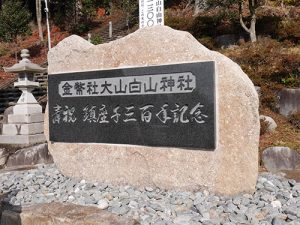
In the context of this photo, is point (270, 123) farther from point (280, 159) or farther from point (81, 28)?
point (81, 28)

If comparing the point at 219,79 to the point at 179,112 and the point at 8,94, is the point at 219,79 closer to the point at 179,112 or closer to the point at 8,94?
the point at 179,112

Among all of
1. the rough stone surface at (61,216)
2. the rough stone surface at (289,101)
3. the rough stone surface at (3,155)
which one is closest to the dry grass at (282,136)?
the rough stone surface at (289,101)

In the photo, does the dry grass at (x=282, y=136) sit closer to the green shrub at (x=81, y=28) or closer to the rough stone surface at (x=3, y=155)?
the rough stone surface at (x=3, y=155)

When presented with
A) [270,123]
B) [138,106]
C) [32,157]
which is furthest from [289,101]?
[32,157]

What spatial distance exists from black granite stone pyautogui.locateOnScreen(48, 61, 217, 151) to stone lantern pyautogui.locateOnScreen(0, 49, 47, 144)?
3.97 meters

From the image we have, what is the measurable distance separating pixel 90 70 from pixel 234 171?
7.77 feet

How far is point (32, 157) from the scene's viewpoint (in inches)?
321

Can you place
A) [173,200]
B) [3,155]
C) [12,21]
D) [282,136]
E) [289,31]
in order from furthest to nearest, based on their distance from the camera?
[12,21] < [289,31] < [3,155] < [282,136] < [173,200]

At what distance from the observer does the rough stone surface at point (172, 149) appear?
160 inches

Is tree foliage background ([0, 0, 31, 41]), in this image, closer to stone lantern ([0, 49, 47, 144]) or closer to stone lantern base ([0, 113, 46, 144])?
stone lantern ([0, 49, 47, 144])

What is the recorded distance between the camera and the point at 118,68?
489 centimetres

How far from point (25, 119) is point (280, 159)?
6.06 metres

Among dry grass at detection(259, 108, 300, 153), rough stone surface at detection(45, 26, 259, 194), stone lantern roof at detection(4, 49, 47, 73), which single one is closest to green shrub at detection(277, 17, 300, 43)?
dry grass at detection(259, 108, 300, 153)

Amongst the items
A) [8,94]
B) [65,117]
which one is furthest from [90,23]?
[65,117]
